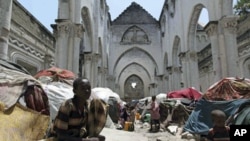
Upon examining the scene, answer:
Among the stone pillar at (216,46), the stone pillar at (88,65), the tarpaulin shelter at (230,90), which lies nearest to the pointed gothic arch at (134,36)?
the stone pillar at (88,65)

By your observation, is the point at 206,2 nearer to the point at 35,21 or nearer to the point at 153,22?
the point at 35,21

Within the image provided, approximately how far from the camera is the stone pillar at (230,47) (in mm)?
11672

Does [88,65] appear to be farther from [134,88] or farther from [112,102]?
[134,88]

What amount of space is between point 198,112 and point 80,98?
5.94 m

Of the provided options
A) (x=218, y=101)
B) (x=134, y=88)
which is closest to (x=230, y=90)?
(x=218, y=101)

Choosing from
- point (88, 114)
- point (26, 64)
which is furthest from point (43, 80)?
point (26, 64)

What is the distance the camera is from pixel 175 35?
22547 mm

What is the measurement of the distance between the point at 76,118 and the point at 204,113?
5.85 meters

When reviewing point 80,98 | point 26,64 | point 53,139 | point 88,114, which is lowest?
point 53,139

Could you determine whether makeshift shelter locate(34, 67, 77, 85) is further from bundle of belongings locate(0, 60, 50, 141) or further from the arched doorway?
the arched doorway

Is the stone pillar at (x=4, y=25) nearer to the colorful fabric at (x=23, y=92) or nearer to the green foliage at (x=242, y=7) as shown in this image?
the colorful fabric at (x=23, y=92)

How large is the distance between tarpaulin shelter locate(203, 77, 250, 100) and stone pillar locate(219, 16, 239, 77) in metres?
4.19

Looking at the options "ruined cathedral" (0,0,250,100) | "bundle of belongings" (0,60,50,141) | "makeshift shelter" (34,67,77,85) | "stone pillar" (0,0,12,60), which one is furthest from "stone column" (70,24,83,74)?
"bundle of belongings" (0,60,50,141)

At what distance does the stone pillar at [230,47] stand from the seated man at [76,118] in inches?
411
